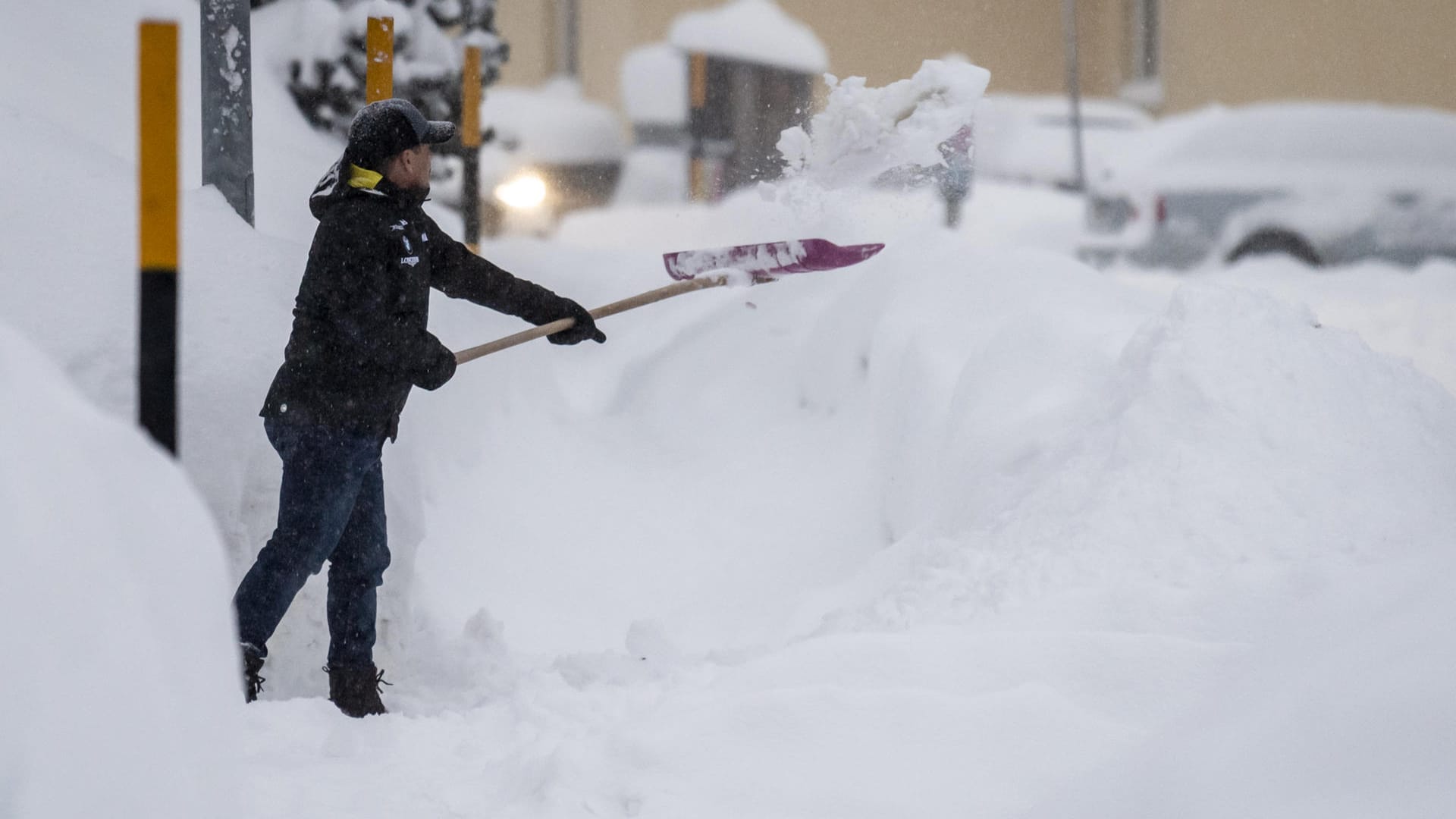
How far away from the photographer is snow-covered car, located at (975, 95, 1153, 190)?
11938 mm

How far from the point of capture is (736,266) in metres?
3.99

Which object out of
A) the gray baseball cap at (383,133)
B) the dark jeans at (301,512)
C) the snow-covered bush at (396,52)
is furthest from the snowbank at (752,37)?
the dark jeans at (301,512)

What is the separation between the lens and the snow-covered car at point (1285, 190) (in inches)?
376

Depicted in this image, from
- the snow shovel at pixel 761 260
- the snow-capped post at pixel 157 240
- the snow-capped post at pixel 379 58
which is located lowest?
the snow shovel at pixel 761 260

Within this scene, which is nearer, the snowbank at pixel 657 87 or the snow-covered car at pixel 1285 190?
the snow-covered car at pixel 1285 190

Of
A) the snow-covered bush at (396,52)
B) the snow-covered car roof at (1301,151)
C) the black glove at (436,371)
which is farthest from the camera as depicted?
the snow-covered car roof at (1301,151)

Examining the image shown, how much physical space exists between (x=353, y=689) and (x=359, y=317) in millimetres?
839

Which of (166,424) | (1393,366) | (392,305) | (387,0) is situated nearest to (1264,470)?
(1393,366)

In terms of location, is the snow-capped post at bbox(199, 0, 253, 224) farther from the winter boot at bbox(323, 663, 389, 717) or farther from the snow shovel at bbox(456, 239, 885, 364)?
the winter boot at bbox(323, 663, 389, 717)

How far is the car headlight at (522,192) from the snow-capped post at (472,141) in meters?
4.24

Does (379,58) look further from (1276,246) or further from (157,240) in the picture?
(1276,246)

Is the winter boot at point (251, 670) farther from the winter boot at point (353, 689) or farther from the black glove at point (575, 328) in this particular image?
the black glove at point (575, 328)

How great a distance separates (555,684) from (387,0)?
389cm

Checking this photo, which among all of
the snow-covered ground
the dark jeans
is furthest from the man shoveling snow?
the snow-covered ground
